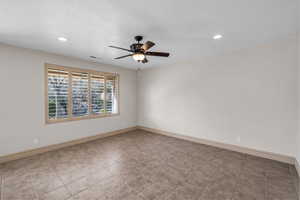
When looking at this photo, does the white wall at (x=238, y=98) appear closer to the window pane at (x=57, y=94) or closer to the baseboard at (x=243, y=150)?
the baseboard at (x=243, y=150)

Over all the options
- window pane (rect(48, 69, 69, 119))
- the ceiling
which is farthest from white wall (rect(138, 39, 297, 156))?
window pane (rect(48, 69, 69, 119))

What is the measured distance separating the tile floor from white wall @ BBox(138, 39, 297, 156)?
0.58m

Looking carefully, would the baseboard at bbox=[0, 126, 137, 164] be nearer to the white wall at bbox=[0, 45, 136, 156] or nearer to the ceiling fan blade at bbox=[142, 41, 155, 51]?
the white wall at bbox=[0, 45, 136, 156]

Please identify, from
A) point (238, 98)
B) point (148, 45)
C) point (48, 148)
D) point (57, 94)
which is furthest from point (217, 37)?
point (48, 148)

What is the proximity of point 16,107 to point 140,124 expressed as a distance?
3.98 meters

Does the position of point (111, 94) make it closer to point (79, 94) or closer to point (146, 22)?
point (79, 94)

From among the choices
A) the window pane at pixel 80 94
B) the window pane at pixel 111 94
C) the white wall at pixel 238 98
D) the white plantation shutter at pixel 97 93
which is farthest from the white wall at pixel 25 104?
the white wall at pixel 238 98

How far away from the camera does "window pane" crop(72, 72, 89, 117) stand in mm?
4188

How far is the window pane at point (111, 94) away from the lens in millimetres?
5102

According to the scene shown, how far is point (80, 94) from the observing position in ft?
14.2

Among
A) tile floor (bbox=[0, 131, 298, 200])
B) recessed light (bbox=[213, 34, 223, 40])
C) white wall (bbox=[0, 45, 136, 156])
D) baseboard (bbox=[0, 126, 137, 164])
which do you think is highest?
recessed light (bbox=[213, 34, 223, 40])

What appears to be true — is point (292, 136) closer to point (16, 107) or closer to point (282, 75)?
point (282, 75)

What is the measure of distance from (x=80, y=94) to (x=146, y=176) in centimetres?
325

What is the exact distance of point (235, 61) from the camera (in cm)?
355
